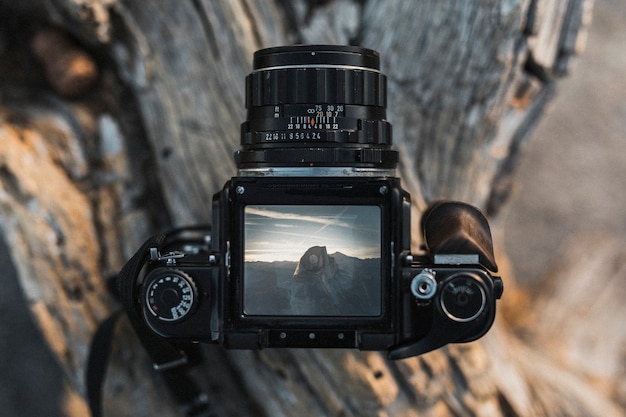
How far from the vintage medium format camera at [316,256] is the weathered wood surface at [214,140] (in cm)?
29

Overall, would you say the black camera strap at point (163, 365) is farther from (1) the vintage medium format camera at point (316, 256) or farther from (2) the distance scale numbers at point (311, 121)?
(2) the distance scale numbers at point (311, 121)

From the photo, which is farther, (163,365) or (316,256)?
(163,365)

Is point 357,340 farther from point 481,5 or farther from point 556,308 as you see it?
point 556,308

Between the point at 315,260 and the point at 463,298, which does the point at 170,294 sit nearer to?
the point at 315,260

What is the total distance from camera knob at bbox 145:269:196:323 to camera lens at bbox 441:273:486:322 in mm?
304

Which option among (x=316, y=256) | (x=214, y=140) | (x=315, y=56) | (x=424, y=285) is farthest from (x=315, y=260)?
(x=214, y=140)

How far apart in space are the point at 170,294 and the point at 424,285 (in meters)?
0.31

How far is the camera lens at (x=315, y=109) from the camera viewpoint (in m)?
0.83

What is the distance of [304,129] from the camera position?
836 millimetres

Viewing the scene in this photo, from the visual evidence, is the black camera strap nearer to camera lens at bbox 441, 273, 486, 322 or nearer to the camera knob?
the camera knob

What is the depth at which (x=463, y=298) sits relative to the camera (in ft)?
2.64

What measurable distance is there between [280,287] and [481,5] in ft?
1.86

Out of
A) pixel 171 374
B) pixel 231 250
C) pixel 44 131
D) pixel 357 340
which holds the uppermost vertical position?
pixel 44 131

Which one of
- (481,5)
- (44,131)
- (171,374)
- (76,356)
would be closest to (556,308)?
(481,5)
